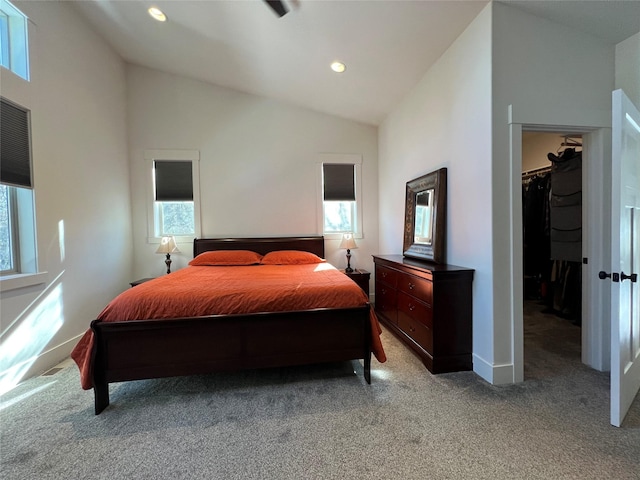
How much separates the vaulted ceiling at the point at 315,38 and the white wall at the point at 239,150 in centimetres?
25

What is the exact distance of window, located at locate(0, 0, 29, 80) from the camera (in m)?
2.35

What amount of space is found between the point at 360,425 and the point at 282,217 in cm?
309

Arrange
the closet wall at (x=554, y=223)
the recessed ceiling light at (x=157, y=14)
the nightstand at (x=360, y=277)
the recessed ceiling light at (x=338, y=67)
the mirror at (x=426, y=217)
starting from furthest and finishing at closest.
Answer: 1. the nightstand at (x=360, y=277)
2. the closet wall at (x=554, y=223)
3. the recessed ceiling light at (x=338, y=67)
4. the recessed ceiling light at (x=157, y=14)
5. the mirror at (x=426, y=217)

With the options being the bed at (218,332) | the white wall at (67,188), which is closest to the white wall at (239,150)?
the white wall at (67,188)

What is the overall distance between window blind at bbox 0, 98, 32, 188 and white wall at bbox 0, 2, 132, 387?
0.07m

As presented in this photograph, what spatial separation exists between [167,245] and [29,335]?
1651 millimetres

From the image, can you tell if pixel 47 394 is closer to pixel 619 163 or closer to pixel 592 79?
pixel 619 163

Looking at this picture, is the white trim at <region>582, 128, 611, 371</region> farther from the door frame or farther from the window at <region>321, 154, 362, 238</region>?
the window at <region>321, 154, 362, 238</region>

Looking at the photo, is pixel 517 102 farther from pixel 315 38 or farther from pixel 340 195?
pixel 340 195

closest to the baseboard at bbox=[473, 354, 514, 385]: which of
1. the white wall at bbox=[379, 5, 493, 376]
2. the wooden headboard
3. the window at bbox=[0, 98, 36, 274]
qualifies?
the white wall at bbox=[379, 5, 493, 376]

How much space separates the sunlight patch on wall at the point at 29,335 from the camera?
7.31 ft

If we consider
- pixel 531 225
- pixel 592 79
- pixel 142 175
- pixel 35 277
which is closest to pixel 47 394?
pixel 35 277

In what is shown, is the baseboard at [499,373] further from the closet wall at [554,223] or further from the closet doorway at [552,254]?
the closet wall at [554,223]

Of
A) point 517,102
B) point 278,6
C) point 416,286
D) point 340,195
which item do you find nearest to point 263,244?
point 340,195
